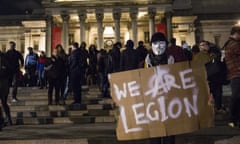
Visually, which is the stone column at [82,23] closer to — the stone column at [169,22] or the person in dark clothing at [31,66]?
the stone column at [169,22]

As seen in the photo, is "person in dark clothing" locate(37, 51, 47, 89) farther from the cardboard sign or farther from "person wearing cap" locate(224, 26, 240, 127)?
the cardboard sign

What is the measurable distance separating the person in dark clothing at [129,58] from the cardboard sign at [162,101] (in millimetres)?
4313

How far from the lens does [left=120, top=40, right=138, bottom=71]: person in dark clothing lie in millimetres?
9531

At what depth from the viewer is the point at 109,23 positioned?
51.4 metres

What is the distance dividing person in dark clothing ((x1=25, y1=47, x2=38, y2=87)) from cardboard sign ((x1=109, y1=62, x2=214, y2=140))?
13496 millimetres

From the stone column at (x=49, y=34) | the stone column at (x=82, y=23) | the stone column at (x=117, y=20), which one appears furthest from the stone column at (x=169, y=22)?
the stone column at (x=49, y=34)

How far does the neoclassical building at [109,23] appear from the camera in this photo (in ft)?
152

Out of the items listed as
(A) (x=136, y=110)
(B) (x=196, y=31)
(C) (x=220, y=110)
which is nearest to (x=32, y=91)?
(C) (x=220, y=110)

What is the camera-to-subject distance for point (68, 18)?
155ft

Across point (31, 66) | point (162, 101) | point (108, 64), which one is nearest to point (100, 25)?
point (31, 66)

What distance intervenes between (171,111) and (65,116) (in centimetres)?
675

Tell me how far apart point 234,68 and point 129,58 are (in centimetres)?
379

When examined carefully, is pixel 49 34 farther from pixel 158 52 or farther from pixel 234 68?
pixel 158 52

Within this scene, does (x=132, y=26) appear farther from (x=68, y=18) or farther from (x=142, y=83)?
(x=142, y=83)
